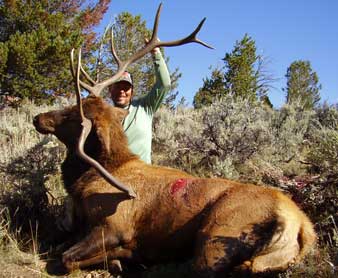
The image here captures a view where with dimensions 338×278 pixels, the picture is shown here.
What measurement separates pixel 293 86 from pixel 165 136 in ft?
90.6

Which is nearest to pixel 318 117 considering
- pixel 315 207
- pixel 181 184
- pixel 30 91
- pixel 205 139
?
pixel 205 139

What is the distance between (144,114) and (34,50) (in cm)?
1041

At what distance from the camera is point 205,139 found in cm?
743

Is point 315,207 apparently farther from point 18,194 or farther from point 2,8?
point 2,8

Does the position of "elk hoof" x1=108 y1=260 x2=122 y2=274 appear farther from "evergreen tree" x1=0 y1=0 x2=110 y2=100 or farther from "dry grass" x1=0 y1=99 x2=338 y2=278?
"evergreen tree" x1=0 y1=0 x2=110 y2=100

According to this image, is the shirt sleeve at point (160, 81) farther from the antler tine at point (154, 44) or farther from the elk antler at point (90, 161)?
the elk antler at point (90, 161)

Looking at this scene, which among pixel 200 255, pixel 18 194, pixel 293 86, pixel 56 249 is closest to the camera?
pixel 200 255

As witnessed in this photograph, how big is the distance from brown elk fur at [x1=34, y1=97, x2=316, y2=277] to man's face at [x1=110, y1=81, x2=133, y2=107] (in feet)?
2.98

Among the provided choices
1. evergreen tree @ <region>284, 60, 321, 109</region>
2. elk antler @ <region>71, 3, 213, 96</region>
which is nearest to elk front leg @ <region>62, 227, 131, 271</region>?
elk antler @ <region>71, 3, 213, 96</region>

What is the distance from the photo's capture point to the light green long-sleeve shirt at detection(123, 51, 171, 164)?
542cm

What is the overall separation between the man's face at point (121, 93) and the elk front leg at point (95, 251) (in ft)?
Answer: 6.92

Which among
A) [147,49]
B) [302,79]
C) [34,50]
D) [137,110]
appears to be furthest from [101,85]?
[302,79]

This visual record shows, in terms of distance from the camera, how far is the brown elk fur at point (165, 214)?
3.35 metres

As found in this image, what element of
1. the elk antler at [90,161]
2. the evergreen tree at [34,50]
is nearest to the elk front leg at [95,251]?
the elk antler at [90,161]
